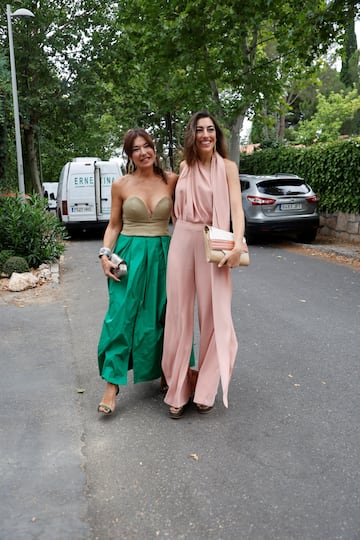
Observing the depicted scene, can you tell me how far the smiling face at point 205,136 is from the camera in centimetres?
338

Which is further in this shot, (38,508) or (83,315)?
(83,315)

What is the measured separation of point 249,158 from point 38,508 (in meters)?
17.4

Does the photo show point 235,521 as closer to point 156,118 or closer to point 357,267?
point 357,267

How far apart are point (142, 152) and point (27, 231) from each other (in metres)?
6.50

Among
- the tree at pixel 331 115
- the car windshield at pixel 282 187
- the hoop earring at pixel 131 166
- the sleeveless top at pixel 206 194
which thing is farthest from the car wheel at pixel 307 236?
the tree at pixel 331 115

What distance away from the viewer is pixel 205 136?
3373mm

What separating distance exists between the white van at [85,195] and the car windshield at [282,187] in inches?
196

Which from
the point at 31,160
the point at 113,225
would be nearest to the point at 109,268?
the point at 113,225

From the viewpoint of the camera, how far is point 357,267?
32.3ft

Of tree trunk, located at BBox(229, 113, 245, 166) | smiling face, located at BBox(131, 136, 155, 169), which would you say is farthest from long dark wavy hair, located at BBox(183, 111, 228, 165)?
tree trunk, located at BBox(229, 113, 245, 166)

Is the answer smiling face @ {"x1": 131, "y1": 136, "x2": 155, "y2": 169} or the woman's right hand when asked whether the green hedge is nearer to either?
smiling face @ {"x1": 131, "y1": 136, "x2": 155, "y2": 169}

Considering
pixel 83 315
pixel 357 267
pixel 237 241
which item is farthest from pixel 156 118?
pixel 237 241

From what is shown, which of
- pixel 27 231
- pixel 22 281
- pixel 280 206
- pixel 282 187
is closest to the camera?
pixel 22 281

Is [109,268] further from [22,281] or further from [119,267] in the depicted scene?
[22,281]
